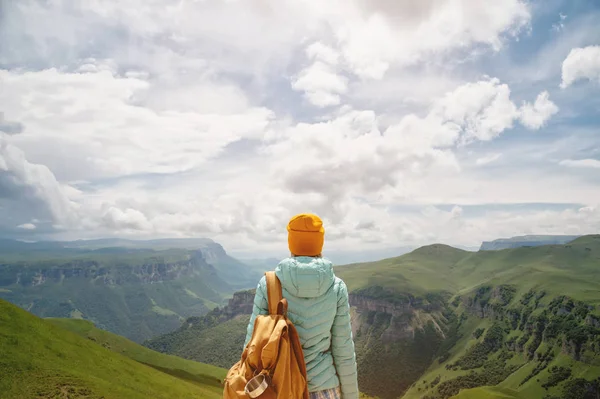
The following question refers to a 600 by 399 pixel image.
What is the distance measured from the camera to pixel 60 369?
42781mm

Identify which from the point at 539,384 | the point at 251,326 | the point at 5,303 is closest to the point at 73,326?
the point at 5,303

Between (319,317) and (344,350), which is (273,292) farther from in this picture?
(344,350)

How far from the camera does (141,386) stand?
187 feet

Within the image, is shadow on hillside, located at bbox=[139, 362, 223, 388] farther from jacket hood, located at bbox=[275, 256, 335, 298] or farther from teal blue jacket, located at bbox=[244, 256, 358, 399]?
jacket hood, located at bbox=[275, 256, 335, 298]

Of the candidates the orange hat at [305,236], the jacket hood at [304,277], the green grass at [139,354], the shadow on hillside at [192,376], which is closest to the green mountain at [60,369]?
the jacket hood at [304,277]

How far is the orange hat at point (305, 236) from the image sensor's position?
26.8 feet

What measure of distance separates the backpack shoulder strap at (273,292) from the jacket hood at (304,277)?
0.11m

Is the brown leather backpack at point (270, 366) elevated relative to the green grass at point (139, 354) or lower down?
elevated

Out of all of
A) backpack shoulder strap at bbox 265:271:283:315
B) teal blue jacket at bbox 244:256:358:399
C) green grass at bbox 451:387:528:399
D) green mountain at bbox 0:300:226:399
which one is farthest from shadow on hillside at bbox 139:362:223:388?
backpack shoulder strap at bbox 265:271:283:315

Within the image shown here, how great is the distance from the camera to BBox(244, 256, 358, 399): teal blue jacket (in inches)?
305

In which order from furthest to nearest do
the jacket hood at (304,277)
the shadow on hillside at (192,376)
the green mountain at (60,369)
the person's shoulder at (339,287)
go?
the shadow on hillside at (192,376) → the green mountain at (60,369) → the person's shoulder at (339,287) → the jacket hood at (304,277)

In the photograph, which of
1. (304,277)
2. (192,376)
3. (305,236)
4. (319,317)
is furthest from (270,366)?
(192,376)

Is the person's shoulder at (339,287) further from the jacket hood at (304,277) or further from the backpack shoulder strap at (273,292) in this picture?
the backpack shoulder strap at (273,292)

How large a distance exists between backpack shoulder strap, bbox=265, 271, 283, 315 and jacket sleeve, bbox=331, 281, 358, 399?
1.44 m
